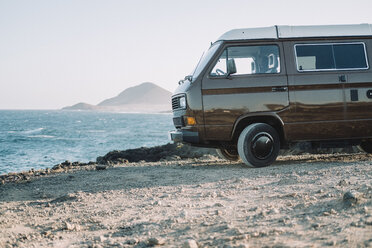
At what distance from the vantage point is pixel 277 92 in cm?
755

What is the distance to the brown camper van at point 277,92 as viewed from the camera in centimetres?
751

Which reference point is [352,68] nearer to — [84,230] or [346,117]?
[346,117]

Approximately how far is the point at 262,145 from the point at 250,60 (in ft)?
5.50

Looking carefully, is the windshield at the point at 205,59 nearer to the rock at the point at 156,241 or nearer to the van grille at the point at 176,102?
the van grille at the point at 176,102

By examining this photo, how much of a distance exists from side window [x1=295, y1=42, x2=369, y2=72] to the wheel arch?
1.07 meters

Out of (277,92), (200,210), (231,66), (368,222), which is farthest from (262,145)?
(368,222)

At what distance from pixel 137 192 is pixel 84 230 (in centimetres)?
177

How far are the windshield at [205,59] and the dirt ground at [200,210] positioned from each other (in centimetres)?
194

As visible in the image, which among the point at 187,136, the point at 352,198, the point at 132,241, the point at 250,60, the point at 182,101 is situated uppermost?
the point at 250,60

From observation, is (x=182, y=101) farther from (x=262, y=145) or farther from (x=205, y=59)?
(x=262, y=145)

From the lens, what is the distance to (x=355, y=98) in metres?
7.77

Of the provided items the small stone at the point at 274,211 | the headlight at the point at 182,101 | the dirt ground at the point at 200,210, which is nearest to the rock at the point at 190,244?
the dirt ground at the point at 200,210

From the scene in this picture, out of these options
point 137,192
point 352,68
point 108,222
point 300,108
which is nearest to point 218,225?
point 108,222

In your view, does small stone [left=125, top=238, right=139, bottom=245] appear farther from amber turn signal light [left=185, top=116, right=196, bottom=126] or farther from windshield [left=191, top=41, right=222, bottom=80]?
windshield [left=191, top=41, right=222, bottom=80]
